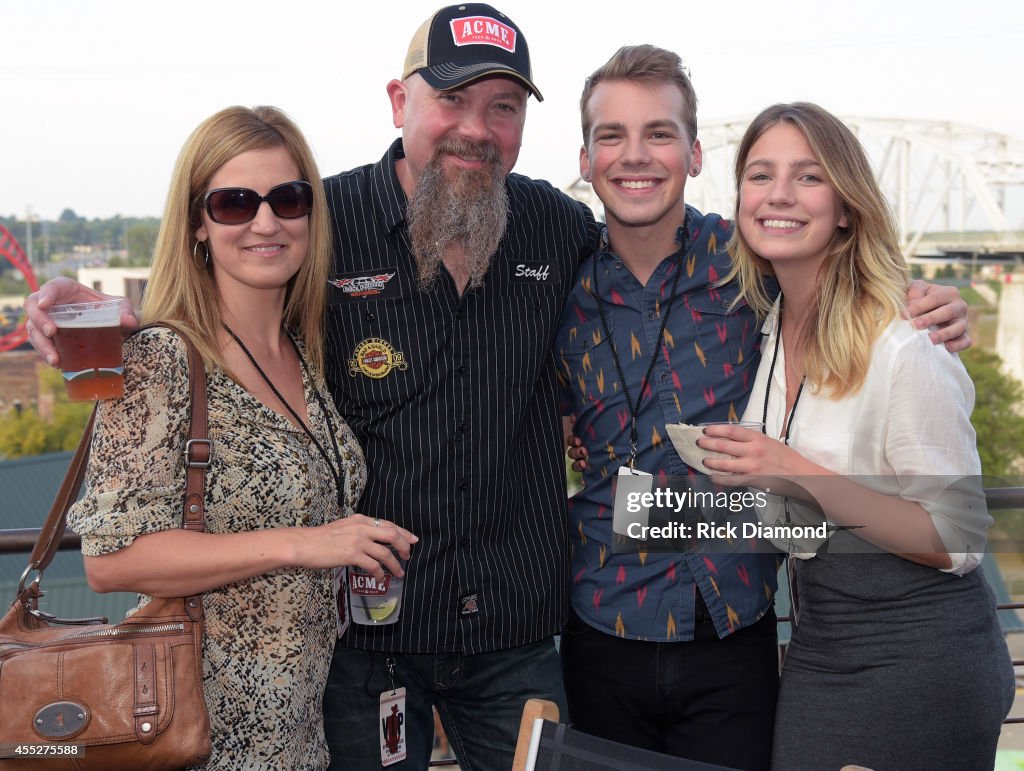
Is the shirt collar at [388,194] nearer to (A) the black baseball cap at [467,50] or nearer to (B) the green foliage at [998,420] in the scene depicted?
(A) the black baseball cap at [467,50]

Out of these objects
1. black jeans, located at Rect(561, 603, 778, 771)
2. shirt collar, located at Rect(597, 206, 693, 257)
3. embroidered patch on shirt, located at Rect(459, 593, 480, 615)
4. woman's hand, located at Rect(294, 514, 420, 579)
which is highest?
shirt collar, located at Rect(597, 206, 693, 257)

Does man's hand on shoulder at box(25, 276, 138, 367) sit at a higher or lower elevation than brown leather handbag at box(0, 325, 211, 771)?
higher

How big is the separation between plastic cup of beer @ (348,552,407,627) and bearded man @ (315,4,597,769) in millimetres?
123

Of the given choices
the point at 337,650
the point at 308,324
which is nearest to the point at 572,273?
the point at 308,324

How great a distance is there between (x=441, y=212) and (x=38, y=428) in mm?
65940

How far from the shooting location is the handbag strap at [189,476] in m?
2.08

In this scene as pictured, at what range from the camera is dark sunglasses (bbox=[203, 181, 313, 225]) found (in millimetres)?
2318

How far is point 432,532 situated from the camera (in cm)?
262

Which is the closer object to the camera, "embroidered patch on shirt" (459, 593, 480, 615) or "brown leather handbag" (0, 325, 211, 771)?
"brown leather handbag" (0, 325, 211, 771)

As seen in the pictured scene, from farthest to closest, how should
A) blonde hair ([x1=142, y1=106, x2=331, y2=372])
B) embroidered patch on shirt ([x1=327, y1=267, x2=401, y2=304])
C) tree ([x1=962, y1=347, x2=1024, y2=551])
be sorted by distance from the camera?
1. tree ([x1=962, y1=347, x2=1024, y2=551])
2. embroidered patch on shirt ([x1=327, y1=267, x2=401, y2=304])
3. blonde hair ([x1=142, y1=106, x2=331, y2=372])

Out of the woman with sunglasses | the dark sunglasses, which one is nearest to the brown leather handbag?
the woman with sunglasses

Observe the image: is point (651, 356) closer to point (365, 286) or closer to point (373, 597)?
point (365, 286)

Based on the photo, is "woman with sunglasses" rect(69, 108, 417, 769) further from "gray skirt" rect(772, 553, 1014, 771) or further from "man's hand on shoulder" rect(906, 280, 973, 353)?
"man's hand on shoulder" rect(906, 280, 973, 353)

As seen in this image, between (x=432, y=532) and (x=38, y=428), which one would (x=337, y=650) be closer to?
(x=432, y=532)
